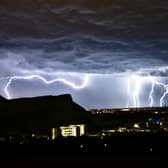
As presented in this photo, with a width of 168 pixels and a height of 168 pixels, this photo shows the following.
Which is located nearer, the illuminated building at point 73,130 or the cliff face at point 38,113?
the illuminated building at point 73,130

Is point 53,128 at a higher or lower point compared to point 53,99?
lower

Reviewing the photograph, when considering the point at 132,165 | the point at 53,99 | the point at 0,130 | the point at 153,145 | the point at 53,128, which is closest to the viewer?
the point at 132,165

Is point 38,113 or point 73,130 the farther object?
point 38,113

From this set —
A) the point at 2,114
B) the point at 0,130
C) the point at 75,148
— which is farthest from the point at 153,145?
the point at 2,114

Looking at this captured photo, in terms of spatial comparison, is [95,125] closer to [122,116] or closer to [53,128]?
[53,128]

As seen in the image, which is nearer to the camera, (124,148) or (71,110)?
(124,148)

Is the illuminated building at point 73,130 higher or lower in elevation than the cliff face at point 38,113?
lower

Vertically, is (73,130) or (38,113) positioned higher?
(38,113)

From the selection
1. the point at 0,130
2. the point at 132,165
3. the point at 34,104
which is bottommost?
the point at 132,165
